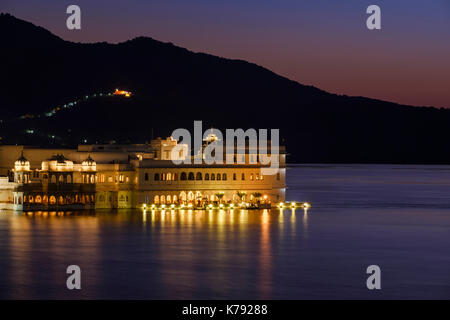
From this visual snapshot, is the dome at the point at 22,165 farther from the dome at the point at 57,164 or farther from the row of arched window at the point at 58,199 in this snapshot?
the row of arched window at the point at 58,199

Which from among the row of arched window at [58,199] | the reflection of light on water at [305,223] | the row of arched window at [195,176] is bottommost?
the reflection of light on water at [305,223]

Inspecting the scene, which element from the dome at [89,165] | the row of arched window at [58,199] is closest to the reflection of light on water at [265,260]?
the dome at [89,165]

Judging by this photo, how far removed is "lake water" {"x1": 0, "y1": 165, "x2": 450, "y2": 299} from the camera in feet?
127

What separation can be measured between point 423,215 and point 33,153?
1263 inches

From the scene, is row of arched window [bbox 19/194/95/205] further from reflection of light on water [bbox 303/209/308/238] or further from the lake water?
reflection of light on water [bbox 303/209/308/238]

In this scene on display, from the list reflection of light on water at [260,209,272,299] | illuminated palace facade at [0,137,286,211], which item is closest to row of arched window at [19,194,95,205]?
illuminated palace facade at [0,137,286,211]

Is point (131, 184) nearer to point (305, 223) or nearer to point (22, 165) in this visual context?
point (22, 165)

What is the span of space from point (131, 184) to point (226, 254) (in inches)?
908

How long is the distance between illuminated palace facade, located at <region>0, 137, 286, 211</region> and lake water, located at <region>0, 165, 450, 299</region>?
207 cm

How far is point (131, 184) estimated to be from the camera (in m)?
70.9

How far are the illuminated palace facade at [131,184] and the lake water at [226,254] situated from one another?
2.07m

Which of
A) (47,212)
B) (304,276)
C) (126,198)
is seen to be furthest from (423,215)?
(304,276)

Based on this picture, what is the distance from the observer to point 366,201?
9262 centimetres

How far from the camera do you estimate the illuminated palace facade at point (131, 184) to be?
6969 centimetres
